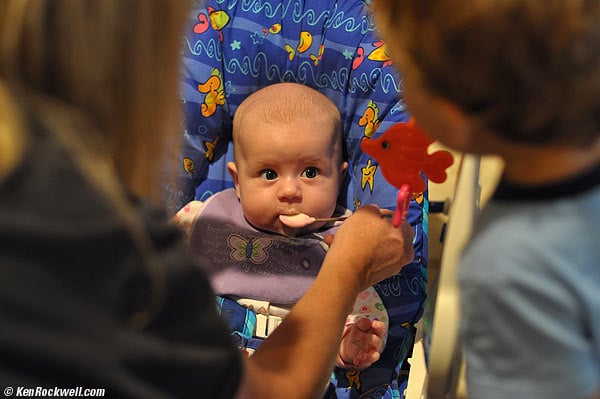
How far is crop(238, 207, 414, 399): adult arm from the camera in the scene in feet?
2.49

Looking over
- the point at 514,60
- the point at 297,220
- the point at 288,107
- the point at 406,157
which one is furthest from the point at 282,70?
the point at 514,60

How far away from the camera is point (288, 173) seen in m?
1.30

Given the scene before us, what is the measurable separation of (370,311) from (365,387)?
140 mm

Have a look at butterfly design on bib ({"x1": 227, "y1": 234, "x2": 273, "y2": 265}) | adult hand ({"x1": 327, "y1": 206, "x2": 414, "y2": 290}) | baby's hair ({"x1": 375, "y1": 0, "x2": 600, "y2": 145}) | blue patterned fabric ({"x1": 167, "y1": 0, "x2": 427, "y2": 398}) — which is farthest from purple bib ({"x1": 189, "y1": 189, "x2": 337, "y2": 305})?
baby's hair ({"x1": 375, "y1": 0, "x2": 600, "y2": 145})

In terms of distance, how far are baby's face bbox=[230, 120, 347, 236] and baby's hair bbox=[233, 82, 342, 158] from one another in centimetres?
2

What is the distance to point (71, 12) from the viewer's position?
1.62ft

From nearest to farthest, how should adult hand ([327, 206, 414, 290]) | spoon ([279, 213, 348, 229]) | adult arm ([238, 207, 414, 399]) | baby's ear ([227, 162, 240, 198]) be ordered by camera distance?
1. adult arm ([238, 207, 414, 399])
2. adult hand ([327, 206, 414, 290])
3. spoon ([279, 213, 348, 229])
4. baby's ear ([227, 162, 240, 198])

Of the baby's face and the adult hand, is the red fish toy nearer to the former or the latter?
the adult hand

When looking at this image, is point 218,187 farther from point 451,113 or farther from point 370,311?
point 451,113

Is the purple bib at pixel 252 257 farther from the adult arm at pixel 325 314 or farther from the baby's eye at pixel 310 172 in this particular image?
the adult arm at pixel 325 314

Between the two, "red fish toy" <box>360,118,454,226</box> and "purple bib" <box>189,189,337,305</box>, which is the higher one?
"red fish toy" <box>360,118,454,226</box>

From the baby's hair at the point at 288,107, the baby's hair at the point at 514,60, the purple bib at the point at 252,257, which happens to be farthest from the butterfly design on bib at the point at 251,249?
the baby's hair at the point at 514,60

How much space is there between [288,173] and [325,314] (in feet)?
1.66

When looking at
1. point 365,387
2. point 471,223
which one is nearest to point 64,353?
point 471,223
